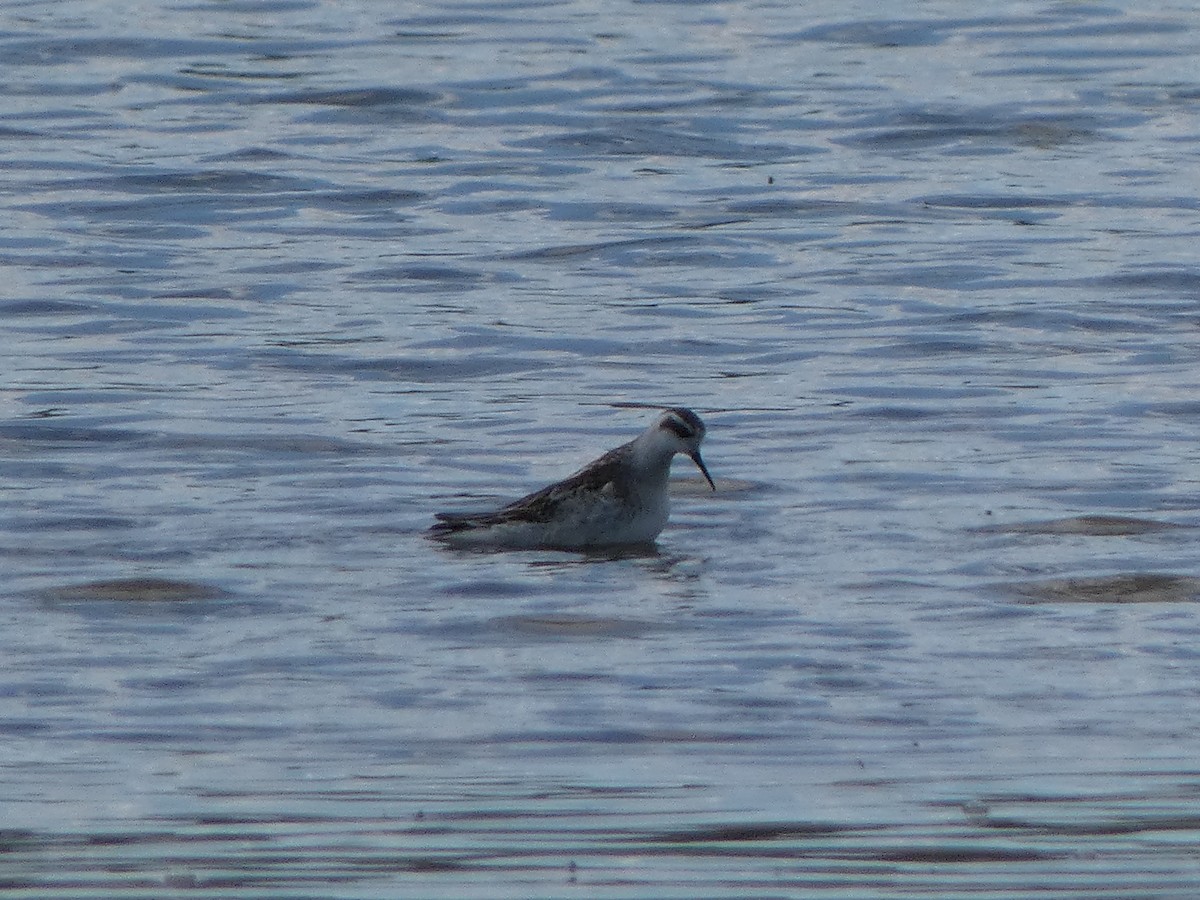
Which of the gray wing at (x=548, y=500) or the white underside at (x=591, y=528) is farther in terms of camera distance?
the white underside at (x=591, y=528)

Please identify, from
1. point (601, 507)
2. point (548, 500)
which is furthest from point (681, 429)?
point (548, 500)

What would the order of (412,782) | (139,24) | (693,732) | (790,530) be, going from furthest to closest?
(139,24) → (790,530) → (693,732) → (412,782)

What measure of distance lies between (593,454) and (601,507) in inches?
70.4

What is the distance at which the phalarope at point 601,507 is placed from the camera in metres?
11.3

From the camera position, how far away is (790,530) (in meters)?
11.6

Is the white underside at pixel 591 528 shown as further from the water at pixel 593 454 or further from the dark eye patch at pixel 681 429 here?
the dark eye patch at pixel 681 429

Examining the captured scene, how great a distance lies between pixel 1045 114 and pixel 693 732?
16.4m

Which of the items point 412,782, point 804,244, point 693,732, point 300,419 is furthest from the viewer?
point 804,244

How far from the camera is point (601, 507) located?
11539 mm

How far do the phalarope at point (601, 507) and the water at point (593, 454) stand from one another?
0.15m

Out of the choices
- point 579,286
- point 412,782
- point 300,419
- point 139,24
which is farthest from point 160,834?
point 139,24

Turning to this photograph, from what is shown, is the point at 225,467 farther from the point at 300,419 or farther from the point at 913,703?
the point at 913,703

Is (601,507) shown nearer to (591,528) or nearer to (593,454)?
(591,528)

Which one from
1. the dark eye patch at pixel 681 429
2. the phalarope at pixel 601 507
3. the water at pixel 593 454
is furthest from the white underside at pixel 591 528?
the dark eye patch at pixel 681 429
